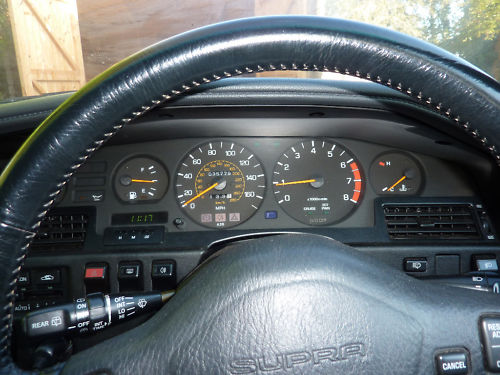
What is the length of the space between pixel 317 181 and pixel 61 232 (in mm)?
1403

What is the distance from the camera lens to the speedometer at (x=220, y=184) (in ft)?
8.20

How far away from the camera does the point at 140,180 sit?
2518 millimetres

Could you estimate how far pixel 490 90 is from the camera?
91cm

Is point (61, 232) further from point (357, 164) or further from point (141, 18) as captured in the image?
point (141, 18)

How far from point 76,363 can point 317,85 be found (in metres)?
1.48

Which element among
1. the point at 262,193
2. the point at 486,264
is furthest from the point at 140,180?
the point at 486,264

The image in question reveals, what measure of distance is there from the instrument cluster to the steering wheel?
1390mm

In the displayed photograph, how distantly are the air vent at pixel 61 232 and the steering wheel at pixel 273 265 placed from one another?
1.37 m

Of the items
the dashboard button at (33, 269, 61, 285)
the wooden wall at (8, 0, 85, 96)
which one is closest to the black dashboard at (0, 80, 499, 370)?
the dashboard button at (33, 269, 61, 285)

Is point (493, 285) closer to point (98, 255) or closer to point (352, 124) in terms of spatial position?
point (352, 124)

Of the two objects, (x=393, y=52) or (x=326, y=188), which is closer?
(x=393, y=52)

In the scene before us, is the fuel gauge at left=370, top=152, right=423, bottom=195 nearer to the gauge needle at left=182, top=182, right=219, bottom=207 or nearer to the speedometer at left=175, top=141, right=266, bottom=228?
the speedometer at left=175, top=141, right=266, bottom=228

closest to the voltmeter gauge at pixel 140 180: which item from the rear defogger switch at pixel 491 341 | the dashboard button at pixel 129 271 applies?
the dashboard button at pixel 129 271

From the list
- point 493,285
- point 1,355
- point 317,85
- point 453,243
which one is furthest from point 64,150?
point 453,243
